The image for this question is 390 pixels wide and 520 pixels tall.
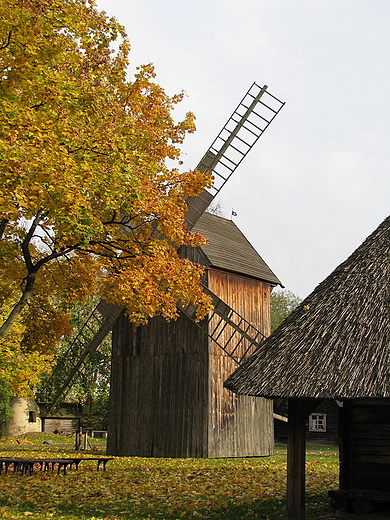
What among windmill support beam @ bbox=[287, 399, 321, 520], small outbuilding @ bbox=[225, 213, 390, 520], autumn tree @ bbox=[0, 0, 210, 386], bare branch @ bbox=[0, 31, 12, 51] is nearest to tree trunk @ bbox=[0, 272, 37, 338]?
autumn tree @ bbox=[0, 0, 210, 386]

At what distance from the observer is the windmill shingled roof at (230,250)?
24.9 meters

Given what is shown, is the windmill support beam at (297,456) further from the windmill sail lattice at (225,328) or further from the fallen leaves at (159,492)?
the windmill sail lattice at (225,328)

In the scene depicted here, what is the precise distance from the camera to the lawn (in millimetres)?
12039

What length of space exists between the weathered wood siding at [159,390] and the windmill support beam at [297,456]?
11720 millimetres

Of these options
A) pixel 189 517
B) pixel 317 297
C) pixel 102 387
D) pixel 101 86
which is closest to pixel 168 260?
pixel 101 86

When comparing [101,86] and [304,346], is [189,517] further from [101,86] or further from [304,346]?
[101,86]

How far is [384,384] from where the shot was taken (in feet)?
32.3

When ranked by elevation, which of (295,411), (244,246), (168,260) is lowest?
(295,411)

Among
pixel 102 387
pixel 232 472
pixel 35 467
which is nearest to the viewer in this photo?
pixel 232 472

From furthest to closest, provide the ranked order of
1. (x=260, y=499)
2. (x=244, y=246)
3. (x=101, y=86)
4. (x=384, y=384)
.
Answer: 1. (x=244, y=246)
2. (x=101, y=86)
3. (x=260, y=499)
4. (x=384, y=384)

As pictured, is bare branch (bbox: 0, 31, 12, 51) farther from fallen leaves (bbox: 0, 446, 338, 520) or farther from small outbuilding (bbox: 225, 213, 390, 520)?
fallen leaves (bbox: 0, 446, 338, 520)

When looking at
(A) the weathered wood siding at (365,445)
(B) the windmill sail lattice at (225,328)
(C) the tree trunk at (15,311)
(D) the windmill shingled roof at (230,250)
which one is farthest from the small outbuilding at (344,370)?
(D) the windmill shingled roof at (230,250)

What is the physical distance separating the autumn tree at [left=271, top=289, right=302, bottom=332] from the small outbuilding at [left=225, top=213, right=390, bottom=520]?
46.4 m

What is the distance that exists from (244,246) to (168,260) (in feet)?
38.1
